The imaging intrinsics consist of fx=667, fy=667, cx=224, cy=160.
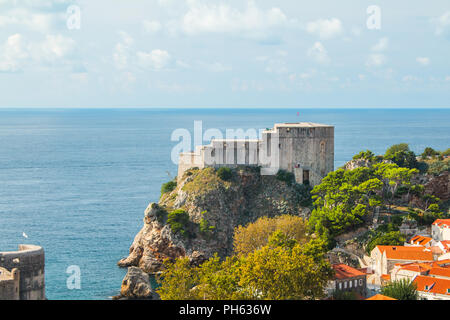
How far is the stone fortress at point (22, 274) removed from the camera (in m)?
35.3

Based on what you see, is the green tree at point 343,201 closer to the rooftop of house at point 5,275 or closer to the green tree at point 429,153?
the green tree at point 429,153

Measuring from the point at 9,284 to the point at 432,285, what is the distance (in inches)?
1150

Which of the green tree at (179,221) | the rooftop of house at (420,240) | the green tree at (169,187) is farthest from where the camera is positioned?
the green tree at (169,187)

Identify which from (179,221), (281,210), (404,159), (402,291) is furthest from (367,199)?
(402,291)

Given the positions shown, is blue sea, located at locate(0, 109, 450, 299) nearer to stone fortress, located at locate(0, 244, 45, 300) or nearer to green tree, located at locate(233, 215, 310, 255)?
green tree, located at locate(233, 215, 310, 255)

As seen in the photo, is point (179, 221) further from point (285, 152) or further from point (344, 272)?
point (344, 272)

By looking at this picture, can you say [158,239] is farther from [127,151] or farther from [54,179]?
[127,151]

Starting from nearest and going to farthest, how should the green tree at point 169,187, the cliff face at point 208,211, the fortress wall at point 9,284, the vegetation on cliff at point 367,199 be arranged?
the fortress wall at point 9,284 < the vegetation on cliff at point 367,199 < the cliff face at point 208,211 < the green tree at point 169,187

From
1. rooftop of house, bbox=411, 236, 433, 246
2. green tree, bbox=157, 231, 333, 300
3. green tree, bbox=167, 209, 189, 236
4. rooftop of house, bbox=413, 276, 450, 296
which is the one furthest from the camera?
green tree, bbox=167, 209, 189, 236

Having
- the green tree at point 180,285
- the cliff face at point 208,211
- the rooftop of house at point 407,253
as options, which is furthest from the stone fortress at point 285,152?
the green tree at point 180,285

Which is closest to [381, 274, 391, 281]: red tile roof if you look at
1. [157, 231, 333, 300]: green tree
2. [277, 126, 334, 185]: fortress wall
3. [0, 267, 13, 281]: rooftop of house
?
[157, 231, 333, 300]: green tree

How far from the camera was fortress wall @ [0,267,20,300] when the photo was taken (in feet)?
115

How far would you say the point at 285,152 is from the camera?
7388 centimetres

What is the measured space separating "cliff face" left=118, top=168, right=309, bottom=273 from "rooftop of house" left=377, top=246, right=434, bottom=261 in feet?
51.4
